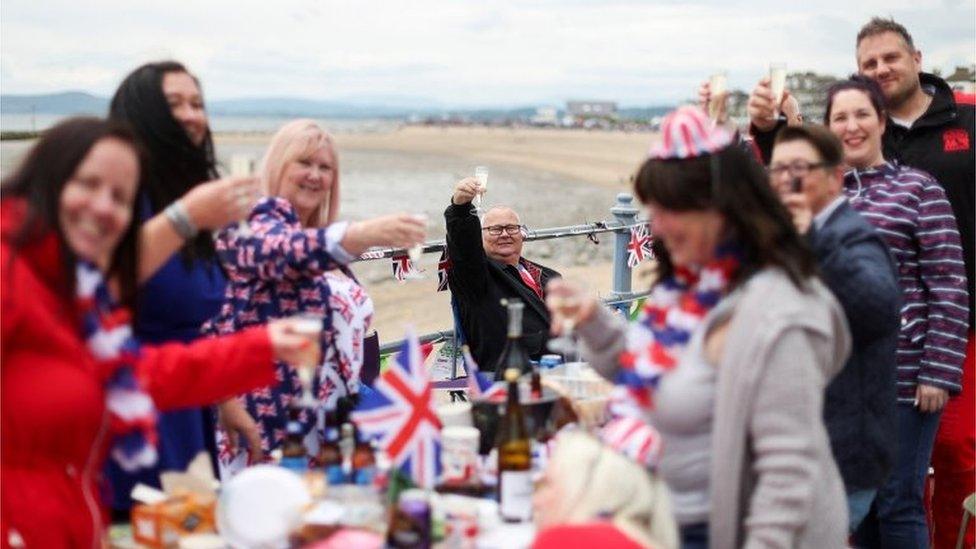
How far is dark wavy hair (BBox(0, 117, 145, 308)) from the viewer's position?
227cm

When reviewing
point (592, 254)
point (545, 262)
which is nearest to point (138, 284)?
point (545, 262)

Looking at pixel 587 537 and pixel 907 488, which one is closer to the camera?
pixel 587 537

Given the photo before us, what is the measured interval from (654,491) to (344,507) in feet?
2.93

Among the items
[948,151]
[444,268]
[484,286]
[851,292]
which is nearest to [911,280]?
[948,151]

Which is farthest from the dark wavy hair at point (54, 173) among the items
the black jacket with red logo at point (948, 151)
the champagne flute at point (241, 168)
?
the black jacket with red logo at point (948, 151)

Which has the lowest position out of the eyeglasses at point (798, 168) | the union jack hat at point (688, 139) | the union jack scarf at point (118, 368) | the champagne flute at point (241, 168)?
the union jack scarf at point (118, 368)

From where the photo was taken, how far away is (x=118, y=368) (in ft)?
7.99

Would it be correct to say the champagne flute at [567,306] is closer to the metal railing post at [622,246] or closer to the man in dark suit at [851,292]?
the man in dark suit at [851,292]

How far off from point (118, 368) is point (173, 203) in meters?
0.73

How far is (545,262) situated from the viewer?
21.0m

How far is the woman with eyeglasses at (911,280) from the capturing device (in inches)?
151

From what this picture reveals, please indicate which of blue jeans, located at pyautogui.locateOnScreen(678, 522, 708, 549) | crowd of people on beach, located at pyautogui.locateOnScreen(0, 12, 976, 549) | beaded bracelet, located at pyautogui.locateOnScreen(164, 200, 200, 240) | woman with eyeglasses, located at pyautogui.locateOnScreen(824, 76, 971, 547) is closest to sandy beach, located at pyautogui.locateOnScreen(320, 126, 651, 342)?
crowd of people on beach, located at pyautogui.locateOnScreen(0, 12, 976, 549)

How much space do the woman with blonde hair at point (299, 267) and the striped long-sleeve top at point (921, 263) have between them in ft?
5.98

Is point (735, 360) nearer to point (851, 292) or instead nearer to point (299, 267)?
point (851, 292)
